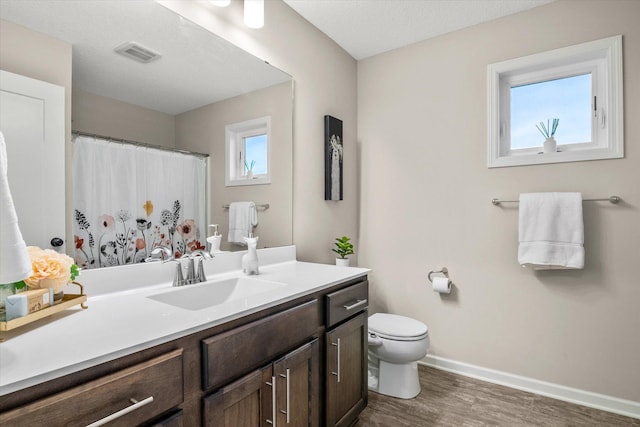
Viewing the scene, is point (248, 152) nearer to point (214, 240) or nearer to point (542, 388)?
point (214, 240)

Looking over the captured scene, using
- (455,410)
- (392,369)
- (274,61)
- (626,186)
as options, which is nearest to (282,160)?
(274,61)

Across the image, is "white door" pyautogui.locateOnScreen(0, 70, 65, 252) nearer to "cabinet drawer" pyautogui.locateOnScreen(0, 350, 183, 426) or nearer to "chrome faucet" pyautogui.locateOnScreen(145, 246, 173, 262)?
"chrome faucet" pyautogui.locateOnScreen(145, 246, 173, 262)

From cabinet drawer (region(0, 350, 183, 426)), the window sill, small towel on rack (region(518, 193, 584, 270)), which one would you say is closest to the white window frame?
the window sill

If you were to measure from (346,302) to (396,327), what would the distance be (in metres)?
0.65

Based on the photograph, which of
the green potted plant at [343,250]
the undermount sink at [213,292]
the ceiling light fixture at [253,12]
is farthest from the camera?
the green potted plant at [343,250]

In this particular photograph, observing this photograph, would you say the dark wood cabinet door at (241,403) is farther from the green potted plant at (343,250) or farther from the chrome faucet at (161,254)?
the green potted plant at (343,250)

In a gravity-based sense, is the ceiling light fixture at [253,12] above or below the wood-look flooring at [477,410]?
above

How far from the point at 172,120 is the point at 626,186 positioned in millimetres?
2456

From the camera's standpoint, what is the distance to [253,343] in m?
1.11

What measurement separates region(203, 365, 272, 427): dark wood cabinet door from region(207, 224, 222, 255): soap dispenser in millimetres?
717

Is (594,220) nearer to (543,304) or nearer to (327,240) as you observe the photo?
(543,304)

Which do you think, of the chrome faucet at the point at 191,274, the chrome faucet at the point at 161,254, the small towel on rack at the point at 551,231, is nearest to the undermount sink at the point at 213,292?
the chrome faucet at the point at 191,274

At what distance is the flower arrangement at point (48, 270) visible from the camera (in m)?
0.87

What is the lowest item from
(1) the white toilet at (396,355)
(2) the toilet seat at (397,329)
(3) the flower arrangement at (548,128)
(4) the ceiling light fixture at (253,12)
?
(1) the white toilet at (396,355)
